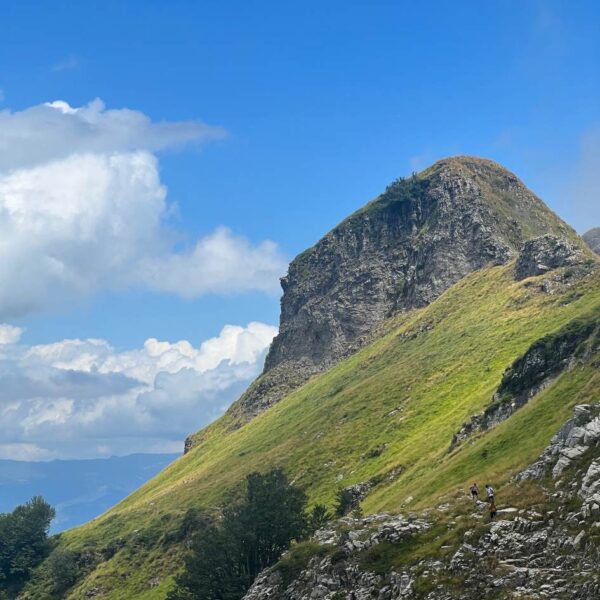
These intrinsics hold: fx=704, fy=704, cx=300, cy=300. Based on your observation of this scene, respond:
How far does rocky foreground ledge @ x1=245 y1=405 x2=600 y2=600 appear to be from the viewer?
3878 centimetres

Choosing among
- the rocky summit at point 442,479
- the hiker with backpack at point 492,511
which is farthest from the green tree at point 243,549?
the hiker with backpack at point 492,511

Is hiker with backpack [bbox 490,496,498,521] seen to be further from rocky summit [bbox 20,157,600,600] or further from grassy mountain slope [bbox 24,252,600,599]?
grassy mountain slope [bbox 24,252,600,599]

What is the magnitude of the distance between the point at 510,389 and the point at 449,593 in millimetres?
58340

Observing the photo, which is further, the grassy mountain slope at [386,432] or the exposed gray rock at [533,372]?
the grassy mountain slope at [386,432]

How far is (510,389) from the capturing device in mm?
96188

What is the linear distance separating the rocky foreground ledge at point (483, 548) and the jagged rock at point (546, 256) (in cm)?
13781

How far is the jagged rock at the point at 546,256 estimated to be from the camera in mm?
180225

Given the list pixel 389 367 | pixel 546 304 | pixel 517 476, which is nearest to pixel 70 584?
pixel 389 367

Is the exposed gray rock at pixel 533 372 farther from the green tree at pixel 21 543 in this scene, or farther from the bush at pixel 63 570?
the green tree at pixel 21 543

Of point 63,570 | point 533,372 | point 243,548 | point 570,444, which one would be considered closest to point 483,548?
point 570,444

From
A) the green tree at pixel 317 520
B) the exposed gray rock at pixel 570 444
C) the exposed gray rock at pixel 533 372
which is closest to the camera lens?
Result: the exposed gray rock at pixel 570 444

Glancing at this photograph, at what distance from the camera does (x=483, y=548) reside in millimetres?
43312

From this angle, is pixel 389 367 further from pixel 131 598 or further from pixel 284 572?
pixel 284 572

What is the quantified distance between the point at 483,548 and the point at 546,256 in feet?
502
